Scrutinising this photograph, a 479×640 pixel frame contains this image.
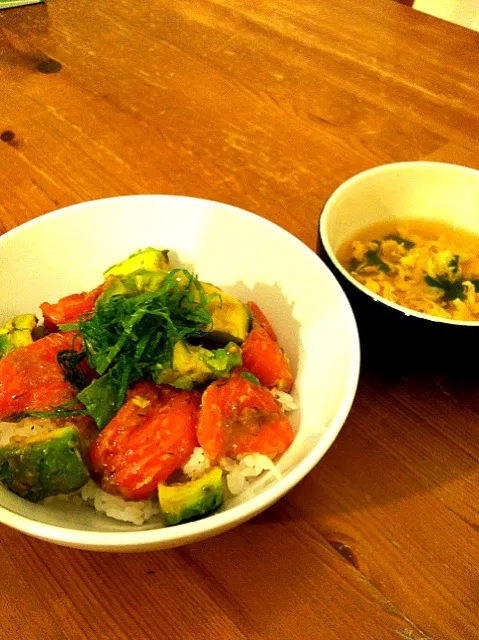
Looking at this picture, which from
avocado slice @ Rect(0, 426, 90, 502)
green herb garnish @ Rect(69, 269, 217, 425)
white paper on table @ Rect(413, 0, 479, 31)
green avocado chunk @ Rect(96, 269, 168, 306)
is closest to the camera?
avocado slice @ Rect(0, 426, 90, 502)

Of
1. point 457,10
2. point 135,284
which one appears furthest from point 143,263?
point 457,10

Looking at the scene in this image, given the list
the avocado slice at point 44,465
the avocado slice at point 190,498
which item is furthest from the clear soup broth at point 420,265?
the avocado slice at point 44,465

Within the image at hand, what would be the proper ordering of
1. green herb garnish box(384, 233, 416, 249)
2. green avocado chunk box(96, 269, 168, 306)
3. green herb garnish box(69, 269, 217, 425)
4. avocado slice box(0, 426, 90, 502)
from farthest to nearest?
green herb garnish box(384, 233, 416, 249) < green avocado chunk box(96, 269, 168, 306) < green herb garnish box(69, 269, 217, 425) < avocado slice box(0, 426, 90, 502)

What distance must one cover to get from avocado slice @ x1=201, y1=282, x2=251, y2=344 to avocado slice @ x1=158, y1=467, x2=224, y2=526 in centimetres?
25

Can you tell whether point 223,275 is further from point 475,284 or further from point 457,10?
point 457,10

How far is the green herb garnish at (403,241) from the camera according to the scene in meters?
1.38

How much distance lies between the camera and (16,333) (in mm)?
1053

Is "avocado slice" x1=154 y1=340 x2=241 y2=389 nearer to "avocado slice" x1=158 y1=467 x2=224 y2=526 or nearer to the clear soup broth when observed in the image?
"avocado slice" x1=158 y1=467 x2=224 y2=526

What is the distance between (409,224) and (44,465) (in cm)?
103

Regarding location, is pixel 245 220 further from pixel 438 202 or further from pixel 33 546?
pixel 33 546

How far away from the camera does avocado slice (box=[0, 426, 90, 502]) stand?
32.6 inches

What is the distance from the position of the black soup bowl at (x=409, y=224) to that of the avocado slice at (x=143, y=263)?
0.31 m

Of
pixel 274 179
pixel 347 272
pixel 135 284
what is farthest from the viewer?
pixel 274 179

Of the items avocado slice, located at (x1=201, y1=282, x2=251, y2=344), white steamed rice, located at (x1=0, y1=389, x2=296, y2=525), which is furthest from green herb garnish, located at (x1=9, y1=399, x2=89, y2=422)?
avocado slice, located at (x1=201, y1=282, x2=251, y2=344)
